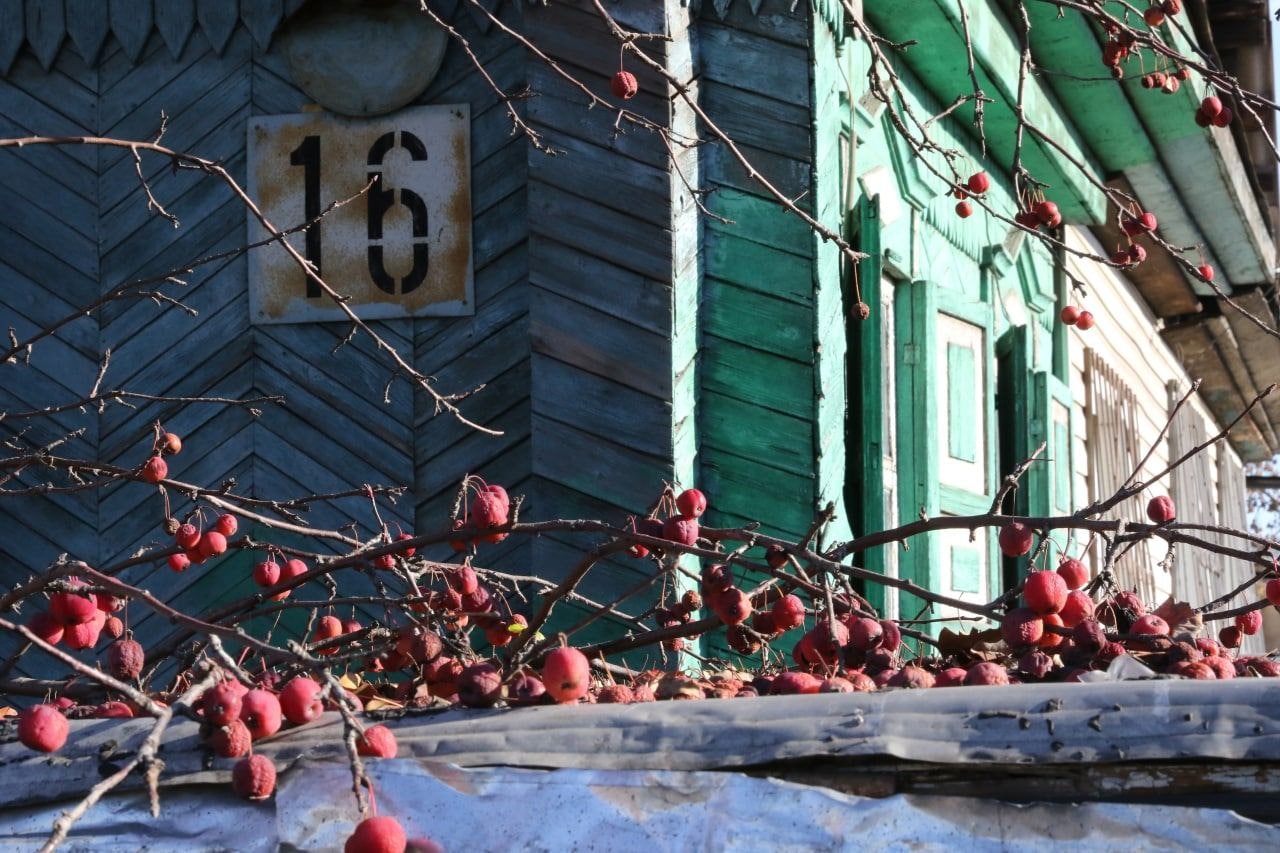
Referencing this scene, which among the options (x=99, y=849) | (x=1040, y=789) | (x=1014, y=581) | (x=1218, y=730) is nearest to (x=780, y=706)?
(x=1040, y=789)

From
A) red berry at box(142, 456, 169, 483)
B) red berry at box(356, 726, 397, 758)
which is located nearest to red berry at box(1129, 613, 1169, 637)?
red berry at box(356, 726, 397, 758)

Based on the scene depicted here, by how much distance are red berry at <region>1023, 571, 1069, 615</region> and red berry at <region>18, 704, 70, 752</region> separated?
1227 mm

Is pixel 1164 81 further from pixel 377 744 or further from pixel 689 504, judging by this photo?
pixel 377 744

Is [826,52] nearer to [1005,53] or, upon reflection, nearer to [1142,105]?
[1005,53]

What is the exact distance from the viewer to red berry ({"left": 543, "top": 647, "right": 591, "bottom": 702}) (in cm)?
197

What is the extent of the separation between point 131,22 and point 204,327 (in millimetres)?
951

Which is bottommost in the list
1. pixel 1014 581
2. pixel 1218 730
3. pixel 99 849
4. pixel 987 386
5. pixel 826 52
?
pixel 99 849

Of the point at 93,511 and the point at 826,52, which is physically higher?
the point at 826,52

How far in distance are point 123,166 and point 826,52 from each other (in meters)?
2.09

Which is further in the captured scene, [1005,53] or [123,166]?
[1005,53]

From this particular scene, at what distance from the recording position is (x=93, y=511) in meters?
4.84

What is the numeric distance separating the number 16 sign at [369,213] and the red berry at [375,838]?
307 cm

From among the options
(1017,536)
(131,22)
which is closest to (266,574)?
→ (1017,536)

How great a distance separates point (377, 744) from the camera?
1.78 m
